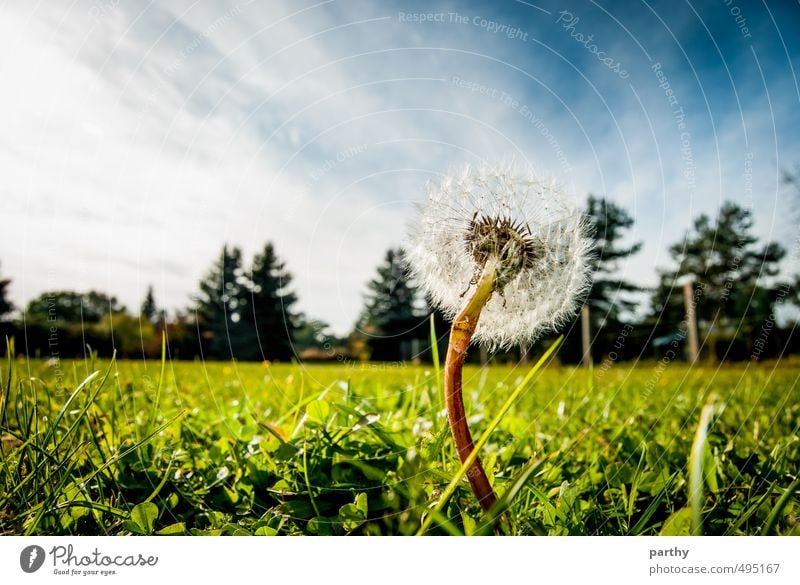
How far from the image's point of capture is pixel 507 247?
837 millimetres

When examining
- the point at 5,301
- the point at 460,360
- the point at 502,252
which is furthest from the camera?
the point at 5,301

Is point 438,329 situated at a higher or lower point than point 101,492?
higher

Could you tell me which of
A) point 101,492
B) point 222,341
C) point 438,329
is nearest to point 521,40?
point 438,329

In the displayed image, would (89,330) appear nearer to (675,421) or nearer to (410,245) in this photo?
(410,245)

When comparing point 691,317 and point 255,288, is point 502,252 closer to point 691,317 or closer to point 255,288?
point 255,288

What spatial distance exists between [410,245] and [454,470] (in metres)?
0.52

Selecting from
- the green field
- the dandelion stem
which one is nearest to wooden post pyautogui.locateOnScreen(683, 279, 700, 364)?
the green field

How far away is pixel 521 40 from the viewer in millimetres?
1312

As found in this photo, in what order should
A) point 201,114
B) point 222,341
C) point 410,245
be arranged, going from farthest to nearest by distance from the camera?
1. point 222,341
2. point 201,114
3. point 410,245

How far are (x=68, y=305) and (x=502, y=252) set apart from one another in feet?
5.55
